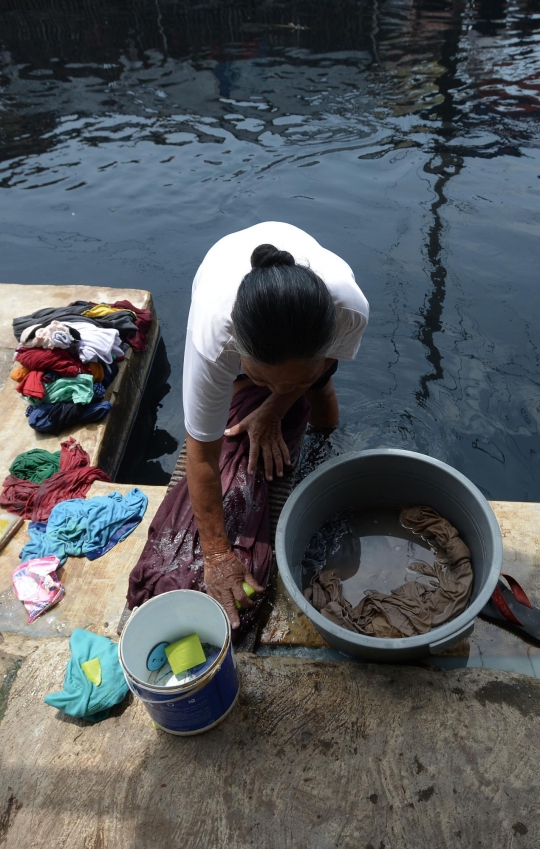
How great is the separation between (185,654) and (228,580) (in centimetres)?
35

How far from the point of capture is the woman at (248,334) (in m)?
1.59

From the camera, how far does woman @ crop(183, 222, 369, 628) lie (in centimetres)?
159

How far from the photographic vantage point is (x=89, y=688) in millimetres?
1861

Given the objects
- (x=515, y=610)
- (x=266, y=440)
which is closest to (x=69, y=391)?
(x=266, y=440)

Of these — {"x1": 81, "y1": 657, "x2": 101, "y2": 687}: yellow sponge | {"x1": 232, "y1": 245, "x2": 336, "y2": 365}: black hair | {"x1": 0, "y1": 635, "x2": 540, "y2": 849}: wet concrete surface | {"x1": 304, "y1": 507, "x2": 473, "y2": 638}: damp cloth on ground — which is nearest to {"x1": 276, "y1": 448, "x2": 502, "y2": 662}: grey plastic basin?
{"x1": 304, "y1": 507, "x2": 473, "y2": 638}: damp cloth on ground

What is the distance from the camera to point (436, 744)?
1709 millimetres

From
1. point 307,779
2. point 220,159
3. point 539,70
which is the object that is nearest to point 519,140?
point 539,70

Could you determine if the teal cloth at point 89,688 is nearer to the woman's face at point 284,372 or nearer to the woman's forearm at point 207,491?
the woman's forearm at point 207,491

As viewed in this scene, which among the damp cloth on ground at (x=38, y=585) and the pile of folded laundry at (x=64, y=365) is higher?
the pile of folded laundry at (x=64, y=365)

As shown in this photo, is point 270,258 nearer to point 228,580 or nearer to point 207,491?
point 207,491

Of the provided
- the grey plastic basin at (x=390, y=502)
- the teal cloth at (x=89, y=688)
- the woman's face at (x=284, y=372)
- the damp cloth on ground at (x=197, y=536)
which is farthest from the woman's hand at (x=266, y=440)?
the teal cloth at (x=89, y=688)

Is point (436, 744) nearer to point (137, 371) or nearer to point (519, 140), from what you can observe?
point (137, 371)

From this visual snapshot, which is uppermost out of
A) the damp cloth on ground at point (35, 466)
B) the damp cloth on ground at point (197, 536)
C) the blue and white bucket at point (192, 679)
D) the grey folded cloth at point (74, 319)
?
the grey folded cloth at point (74, 319)

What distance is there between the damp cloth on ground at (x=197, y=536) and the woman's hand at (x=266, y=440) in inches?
2.3
